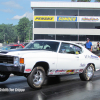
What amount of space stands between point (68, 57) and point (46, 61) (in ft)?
3.79

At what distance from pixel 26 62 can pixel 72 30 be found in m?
43.2

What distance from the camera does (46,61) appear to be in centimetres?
609

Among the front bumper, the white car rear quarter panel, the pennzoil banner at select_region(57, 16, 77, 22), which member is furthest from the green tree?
the front bumper

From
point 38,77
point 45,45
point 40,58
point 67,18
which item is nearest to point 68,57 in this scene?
point 45,45

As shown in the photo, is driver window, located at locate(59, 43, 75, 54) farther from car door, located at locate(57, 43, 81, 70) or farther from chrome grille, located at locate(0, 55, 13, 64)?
chrome grille, located at locate(0, 55, 13, 64)

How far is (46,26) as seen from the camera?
47750 mm

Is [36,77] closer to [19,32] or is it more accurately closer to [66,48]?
[66,48]

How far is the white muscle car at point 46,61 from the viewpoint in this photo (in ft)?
18.5

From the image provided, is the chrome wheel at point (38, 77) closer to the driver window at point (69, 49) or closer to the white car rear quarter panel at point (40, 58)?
the white car rear quarter panel at point (40, 58)

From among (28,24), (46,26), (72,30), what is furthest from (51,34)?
(28,24)

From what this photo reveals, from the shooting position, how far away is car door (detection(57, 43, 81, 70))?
6.65 m

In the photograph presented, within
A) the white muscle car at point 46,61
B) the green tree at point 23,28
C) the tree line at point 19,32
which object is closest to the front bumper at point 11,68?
the white muscle car at point 46,61

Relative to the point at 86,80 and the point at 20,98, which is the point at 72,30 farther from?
the point at 20,98

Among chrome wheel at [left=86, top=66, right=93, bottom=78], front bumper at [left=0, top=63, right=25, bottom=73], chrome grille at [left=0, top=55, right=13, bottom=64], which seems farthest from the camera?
chrome wheel at [left=86, top=66, right=93, bottom=78]
